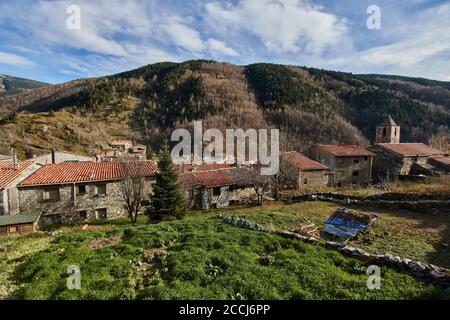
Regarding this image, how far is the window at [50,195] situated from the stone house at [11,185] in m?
1.86

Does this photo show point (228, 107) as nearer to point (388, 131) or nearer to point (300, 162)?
point (388, 131)

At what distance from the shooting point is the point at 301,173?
3581 cm

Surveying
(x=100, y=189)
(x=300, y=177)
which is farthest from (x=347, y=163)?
(x=100, y=189)

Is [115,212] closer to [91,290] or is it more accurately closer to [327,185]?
[91,290]

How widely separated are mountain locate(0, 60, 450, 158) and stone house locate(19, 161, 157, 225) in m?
56.8

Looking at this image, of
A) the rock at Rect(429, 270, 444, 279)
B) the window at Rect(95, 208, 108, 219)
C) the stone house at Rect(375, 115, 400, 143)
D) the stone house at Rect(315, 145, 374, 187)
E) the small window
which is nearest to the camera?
the rock at Rect(429, 270, 444, 279)

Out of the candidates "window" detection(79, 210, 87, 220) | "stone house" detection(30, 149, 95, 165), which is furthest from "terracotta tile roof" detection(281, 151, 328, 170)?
"stone house" detection(30, 149, 95, 165)

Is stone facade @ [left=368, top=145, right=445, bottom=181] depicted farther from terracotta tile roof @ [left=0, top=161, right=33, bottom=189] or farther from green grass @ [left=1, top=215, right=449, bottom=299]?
terracotta tile roof @ [left=0, top=161, right=33, bottom=189]

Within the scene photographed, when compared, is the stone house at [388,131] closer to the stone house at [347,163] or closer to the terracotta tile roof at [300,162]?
the stone house at [347,163]

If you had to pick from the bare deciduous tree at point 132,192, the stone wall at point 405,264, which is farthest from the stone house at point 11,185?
the stone wall at point 405,264

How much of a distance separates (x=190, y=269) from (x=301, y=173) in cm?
2969

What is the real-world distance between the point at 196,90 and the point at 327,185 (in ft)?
361

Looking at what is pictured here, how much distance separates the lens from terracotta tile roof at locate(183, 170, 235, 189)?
29.0 metres

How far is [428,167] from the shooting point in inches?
1686
